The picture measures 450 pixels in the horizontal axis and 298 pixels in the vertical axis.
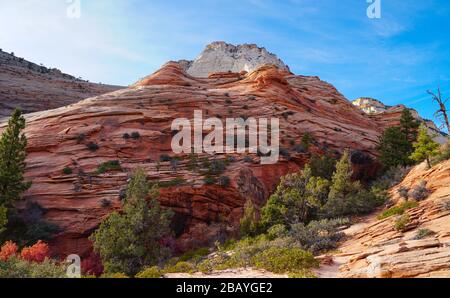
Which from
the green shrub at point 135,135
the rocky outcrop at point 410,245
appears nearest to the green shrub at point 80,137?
the green shrub at point 135,135

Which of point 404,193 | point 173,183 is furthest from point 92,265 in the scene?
point 404,193

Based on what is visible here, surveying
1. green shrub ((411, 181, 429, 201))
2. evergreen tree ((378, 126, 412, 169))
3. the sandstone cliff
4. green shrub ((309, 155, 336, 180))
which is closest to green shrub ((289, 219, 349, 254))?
the sandstone cliff

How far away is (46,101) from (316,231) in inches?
2503

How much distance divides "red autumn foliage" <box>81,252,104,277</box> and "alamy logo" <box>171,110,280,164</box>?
16.7 m

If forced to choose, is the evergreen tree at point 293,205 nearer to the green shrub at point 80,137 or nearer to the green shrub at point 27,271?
the green shrub at point 27,271

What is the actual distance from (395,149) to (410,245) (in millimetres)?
30836

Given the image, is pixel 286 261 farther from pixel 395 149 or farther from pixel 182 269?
pixel 395 149

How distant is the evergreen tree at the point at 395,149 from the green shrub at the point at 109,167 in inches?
1161

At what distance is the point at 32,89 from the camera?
2795 inches

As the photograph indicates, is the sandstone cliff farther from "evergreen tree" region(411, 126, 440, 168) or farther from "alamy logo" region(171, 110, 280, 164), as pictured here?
"alamy logo" region(171, 110, 280, 164)

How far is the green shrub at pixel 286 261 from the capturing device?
1412 cm
